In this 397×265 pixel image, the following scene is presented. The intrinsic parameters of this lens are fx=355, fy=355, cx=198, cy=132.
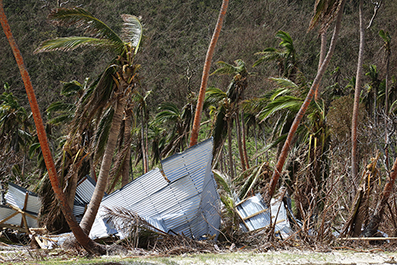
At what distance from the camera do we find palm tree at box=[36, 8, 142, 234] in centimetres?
823

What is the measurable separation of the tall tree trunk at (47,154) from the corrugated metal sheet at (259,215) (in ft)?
14.2

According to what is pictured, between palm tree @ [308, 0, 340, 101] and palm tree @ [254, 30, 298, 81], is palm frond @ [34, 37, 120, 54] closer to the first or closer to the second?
palm tree @ [308, 0, 340, 101]

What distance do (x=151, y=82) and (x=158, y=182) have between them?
34394mm

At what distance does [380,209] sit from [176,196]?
4.92 m

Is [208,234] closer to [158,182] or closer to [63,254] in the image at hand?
[158,182]

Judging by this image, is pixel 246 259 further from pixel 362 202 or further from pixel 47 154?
pixel 47 154

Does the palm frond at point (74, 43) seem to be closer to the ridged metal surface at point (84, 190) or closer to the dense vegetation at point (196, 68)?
the ridged metal surface at point (84, 190)

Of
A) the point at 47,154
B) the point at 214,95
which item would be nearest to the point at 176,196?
the point at 47,154

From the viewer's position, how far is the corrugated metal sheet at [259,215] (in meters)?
9.91

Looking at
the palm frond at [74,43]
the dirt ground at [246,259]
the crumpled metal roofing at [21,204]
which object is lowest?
the crumpled metal roofing at [21,204]

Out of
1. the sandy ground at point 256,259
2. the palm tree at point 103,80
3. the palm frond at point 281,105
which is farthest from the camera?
the palm frond at point 281,105

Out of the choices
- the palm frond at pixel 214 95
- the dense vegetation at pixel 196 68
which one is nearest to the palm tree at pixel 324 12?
the dense vegetation at pixel 196 68

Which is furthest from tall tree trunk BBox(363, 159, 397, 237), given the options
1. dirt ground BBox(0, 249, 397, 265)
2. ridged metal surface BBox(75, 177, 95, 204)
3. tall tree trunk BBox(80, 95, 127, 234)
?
ridged metal surface BBox(75, 177, 95, 204)

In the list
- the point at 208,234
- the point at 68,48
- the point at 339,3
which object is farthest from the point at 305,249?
the point at 68,48
